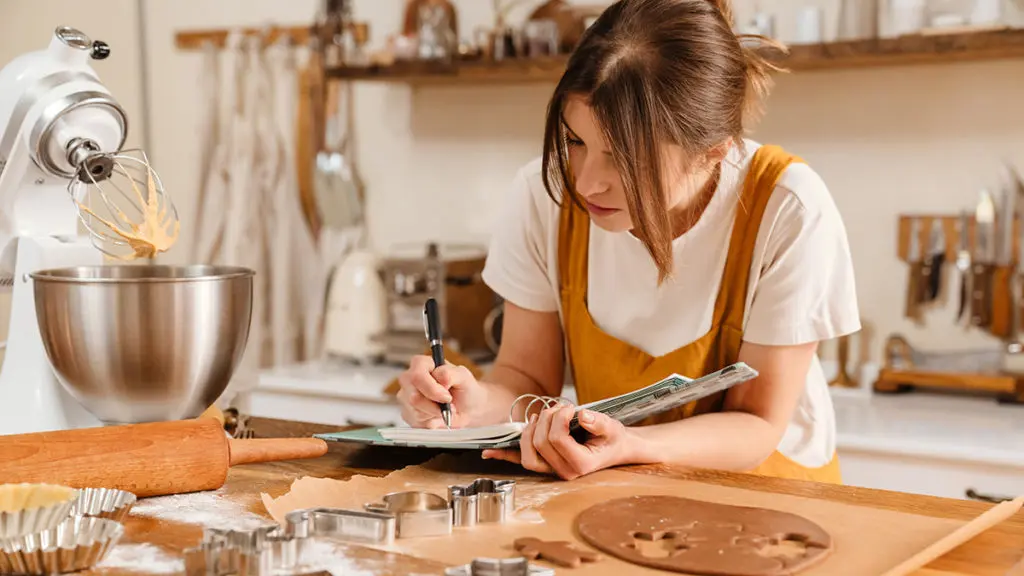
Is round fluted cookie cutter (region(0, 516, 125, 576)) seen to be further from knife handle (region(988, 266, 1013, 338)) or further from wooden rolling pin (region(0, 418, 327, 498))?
knife handle (region(988, 266, 1013, 338))

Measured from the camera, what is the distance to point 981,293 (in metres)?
2.40

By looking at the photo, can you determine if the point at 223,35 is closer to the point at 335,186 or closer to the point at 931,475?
the point at 335,186

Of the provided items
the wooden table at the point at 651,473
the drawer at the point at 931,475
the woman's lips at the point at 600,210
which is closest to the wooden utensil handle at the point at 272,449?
the wooden table at the point at 651,473

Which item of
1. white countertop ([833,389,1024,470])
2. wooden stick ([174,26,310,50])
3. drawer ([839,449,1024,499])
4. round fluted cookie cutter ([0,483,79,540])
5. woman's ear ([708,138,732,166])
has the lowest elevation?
drawer ([839,449,1024,499])

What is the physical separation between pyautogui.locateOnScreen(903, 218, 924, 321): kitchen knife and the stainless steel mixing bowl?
173 centimetres

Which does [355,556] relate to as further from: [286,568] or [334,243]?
[334,243]

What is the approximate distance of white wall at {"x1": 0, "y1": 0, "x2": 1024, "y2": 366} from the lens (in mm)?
2447

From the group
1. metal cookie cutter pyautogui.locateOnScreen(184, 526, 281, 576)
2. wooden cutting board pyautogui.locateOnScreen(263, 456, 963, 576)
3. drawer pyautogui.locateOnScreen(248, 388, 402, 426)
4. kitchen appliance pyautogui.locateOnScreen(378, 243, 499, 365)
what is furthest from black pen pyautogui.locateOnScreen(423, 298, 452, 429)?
kitchen appliance pyautogui.locateOnScreen(378, 243, 499, 365)

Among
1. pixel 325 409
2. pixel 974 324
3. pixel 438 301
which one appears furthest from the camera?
pixel 438 301

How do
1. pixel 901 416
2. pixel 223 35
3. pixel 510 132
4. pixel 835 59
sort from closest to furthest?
pixel 901 416, pixel 835 59, pixel 510 132, pixel 223 35

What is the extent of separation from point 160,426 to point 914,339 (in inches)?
74.9

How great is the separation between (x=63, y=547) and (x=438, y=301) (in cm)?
191

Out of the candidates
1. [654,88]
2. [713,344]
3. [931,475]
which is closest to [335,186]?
[931,475]

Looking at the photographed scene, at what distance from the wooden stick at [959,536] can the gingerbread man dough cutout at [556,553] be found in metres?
0.21
